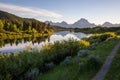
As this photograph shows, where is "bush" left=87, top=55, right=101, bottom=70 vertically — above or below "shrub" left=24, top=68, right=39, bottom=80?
above

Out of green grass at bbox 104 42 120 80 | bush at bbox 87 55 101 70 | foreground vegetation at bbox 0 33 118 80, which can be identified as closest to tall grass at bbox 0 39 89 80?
foreground vegetation at bbox 0 33 118 80

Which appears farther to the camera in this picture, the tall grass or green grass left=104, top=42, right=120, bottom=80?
the tall grass

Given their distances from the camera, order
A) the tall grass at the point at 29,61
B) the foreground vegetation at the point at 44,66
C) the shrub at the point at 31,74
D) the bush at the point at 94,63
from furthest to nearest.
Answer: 1. the shrub at the point at 31,74
2. the tall grass at the point at 29,61
3. the bush at the point at 94,63
4. the foreground vegetation at the point at 44,66

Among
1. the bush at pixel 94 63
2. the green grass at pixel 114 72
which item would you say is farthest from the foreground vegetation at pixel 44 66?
the green grass at pixel 114 72

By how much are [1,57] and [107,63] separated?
46.3 ft

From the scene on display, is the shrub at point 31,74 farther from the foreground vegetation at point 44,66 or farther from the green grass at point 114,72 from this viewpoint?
the green grass at point 114,72

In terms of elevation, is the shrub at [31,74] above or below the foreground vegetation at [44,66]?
below

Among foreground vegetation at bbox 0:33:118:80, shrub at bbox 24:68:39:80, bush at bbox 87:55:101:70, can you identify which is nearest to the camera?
foreground vegetation at bbox 0:33:118:80

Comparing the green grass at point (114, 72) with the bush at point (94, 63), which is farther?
the bush at point (94, 63)

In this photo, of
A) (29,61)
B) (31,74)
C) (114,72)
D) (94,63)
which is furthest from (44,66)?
(114,72)

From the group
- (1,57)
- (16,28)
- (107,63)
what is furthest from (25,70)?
(16,28)

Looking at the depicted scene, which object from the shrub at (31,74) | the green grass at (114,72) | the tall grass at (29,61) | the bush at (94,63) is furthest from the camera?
the shrub at (31,74)

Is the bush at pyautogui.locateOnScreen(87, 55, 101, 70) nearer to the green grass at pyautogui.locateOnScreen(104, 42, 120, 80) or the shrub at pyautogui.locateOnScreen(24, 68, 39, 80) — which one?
the green grass at pyautogui.locateOnScreen(104, 42, 120, 80)

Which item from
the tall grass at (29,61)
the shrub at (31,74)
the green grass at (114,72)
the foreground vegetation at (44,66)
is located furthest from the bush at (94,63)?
the tall grass at (29,61)
